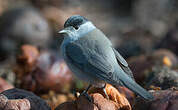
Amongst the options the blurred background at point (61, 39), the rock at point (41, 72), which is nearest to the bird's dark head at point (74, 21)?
the blurred background at point (61, 39)

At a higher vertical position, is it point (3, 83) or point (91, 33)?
point (91, 33)

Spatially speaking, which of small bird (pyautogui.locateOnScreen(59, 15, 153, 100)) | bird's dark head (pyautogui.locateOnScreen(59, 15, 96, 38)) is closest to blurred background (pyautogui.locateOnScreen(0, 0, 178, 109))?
small bird (pyautogui.locateOnScreen(59, 15, 153, 100))

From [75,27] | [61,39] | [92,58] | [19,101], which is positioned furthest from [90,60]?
[61,39]

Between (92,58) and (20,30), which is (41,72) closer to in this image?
(92,58)

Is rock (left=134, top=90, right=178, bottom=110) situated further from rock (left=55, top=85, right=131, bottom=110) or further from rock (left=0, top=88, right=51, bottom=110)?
rock (left=0, top=88, right=51, bottom=110)

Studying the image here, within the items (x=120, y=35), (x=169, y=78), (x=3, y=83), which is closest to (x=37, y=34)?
(x=120, y=35)

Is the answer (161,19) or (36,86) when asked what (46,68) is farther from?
(161,19)
